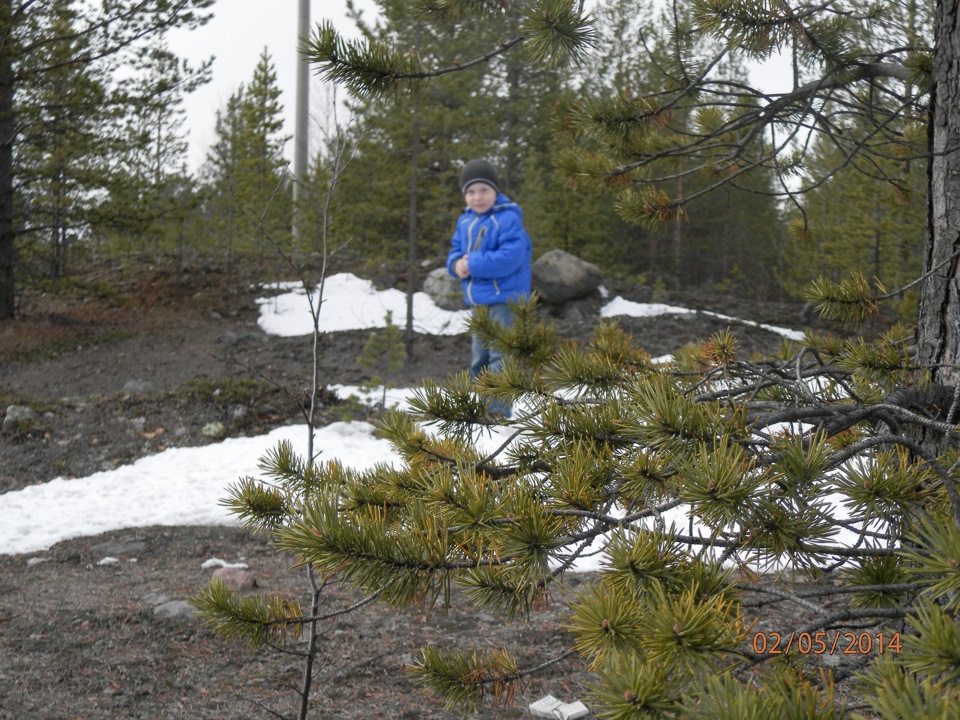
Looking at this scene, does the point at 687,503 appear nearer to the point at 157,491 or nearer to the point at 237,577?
the point at 237,577

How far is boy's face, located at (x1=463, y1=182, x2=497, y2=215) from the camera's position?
23.0 ft

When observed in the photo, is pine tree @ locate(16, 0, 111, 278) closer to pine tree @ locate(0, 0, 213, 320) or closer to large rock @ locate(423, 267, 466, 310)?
pine tree @ locate(0, 0, 213, 320)

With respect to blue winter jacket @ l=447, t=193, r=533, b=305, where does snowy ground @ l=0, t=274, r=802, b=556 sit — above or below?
below

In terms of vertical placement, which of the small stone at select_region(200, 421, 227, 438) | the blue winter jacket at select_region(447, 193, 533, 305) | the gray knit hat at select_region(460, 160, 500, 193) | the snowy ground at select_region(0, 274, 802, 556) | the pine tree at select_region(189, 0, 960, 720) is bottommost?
the snowy ground at select_region(0, 274, 802, 556)

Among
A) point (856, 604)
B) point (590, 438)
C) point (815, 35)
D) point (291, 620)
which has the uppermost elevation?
point (815, 35)

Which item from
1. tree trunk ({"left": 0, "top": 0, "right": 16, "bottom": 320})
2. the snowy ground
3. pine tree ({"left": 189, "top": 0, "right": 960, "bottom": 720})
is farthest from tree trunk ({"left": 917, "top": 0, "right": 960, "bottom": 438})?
tree trunk ({"left": 0, "top": 0, "right": 16, "bottom": 320})

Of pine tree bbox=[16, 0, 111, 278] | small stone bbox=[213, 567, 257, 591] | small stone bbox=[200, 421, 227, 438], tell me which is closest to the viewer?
small stone bbox=[213, 567, 257, 591]

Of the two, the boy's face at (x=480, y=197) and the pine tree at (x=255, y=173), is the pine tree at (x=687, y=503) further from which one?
the pine tree at (x=255, y=173)

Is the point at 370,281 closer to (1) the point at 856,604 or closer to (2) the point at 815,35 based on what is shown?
(2) the point at 815,35

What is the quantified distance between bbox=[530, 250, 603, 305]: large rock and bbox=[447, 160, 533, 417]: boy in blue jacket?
622 cm

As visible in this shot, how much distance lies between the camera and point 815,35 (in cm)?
294

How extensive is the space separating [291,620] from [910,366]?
186cm

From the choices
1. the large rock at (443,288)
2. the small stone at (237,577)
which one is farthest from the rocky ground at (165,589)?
the large rock at (443,288)

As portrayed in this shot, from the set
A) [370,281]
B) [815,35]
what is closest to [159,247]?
[370,281]
